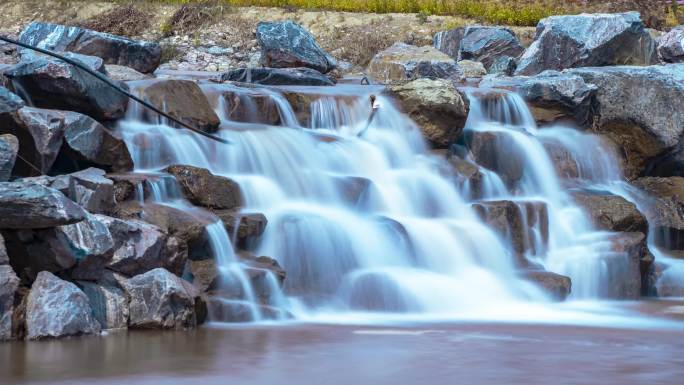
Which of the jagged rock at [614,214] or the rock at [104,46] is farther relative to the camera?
the rock at [104,46]

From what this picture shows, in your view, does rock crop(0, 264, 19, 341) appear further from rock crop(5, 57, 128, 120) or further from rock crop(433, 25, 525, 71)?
rock crop(433, 25, 525, 71)

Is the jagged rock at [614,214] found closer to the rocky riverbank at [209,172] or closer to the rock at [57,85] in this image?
the rocky riverbank at [209,172]

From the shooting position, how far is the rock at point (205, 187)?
9672mm

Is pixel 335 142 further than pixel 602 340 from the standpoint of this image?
Yes

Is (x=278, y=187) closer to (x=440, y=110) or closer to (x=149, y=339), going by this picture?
(x=440, y=110)

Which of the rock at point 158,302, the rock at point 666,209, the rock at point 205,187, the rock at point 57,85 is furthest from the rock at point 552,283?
the rock at point 57,85

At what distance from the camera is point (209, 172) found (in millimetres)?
9914

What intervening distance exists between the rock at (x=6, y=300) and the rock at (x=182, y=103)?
4128mm

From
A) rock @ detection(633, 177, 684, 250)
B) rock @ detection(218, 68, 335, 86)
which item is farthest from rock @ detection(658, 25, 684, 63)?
rock @ detection(218, 68, 335, 86)

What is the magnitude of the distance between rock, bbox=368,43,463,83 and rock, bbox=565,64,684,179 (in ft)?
11.7

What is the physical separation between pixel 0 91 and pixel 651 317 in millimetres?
5689

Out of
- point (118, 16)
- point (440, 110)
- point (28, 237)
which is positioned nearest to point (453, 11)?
point (118, 16)

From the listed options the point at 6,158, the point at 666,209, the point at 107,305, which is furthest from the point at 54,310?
the point at 666,209

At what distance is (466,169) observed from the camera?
12.0m
